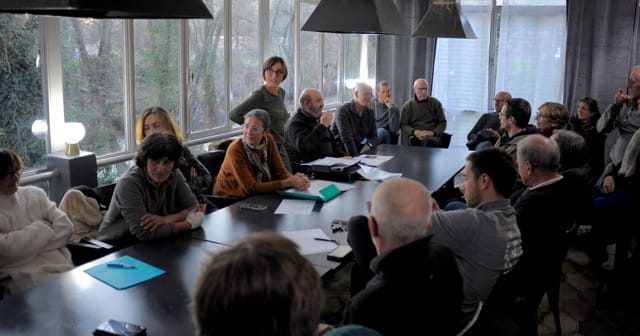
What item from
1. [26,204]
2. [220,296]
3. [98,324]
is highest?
[220,296]

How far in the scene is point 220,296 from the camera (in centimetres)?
109

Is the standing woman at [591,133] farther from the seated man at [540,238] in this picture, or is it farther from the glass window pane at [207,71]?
the glass window pane at [207,71]

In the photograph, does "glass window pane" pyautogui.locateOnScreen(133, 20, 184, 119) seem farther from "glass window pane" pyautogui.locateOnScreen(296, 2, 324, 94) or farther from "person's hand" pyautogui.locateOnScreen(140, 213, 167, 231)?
"person's hand" pyautogui.locateOnScreen(140, 213, 167, 231)

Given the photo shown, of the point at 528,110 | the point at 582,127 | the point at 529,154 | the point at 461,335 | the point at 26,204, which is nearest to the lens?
the point at 461,335

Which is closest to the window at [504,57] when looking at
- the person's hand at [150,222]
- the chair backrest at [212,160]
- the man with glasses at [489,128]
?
the man with glasses at [489,128]

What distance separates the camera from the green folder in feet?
12.1

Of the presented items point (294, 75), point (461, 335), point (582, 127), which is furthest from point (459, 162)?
point (461, 335)

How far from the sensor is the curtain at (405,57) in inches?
344

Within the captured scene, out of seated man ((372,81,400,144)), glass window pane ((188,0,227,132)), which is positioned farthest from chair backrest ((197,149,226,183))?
seated man ((372,81,400,144))

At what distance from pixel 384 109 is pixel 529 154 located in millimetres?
4653

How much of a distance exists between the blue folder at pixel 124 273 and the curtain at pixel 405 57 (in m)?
6.95

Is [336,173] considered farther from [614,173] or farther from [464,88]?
[464,88]

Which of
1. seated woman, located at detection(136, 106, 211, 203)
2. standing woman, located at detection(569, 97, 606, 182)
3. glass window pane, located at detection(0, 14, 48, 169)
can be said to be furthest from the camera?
standing woman, located at detection(569, 97, 606, 182)

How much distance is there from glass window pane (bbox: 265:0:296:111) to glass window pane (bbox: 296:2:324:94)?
0.20 m
